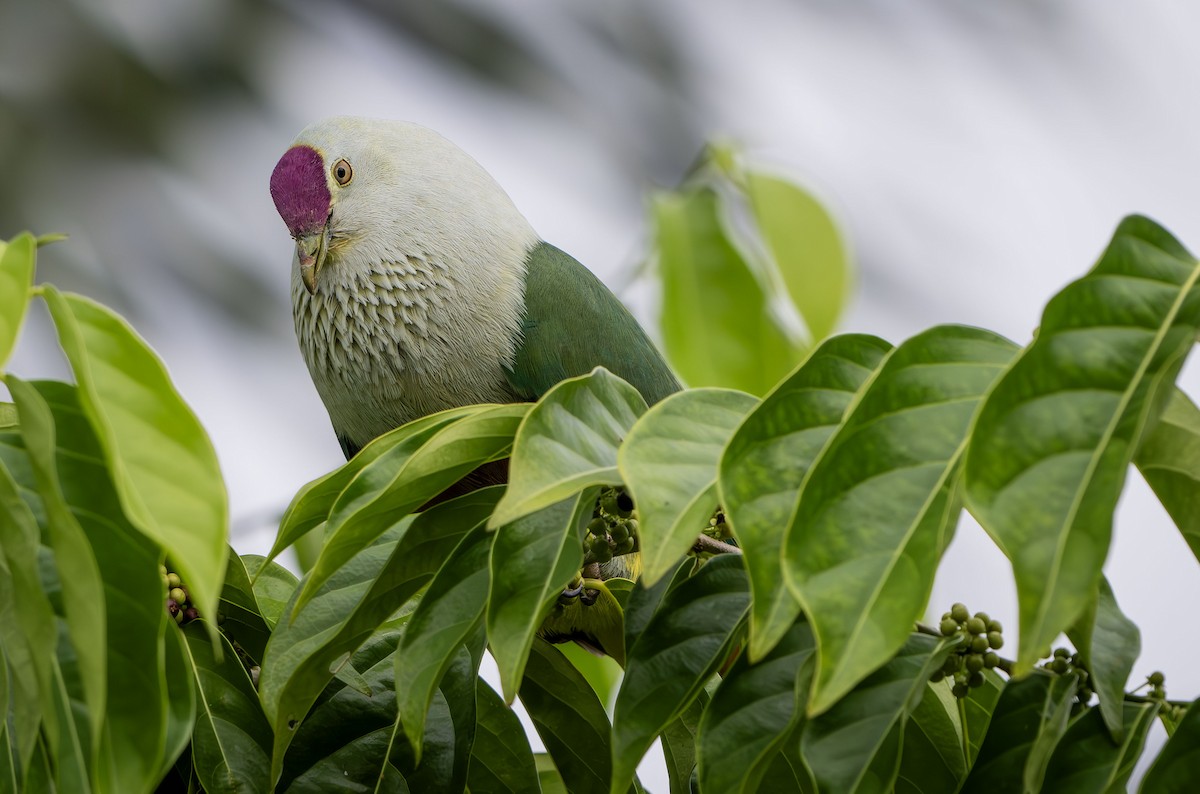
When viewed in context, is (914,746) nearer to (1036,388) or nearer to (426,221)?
(1036,388)

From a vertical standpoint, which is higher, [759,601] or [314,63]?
[314,63]

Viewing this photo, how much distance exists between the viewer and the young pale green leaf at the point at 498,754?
116 centimetres

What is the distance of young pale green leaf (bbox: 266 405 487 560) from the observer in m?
0.97

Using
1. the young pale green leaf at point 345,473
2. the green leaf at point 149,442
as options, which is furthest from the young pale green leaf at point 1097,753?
the green leaf at point 149,442

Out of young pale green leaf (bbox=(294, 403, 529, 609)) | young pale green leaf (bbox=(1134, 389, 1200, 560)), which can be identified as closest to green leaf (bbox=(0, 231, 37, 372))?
young pale green leaf (bbox=(294, 403, 529, 609))

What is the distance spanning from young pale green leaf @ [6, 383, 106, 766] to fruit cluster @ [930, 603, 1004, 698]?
2.02ft

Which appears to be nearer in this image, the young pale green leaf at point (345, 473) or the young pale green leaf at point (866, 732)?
the young pale green leaf at point (866, 732)

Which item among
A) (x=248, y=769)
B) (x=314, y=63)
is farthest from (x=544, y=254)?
(x=314, y=63)

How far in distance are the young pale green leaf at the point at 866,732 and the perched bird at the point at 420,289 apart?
1.00 metres

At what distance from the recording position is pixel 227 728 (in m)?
1.07

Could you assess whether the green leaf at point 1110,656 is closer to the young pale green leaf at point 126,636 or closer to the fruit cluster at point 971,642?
the fruit cluster at point 971,642

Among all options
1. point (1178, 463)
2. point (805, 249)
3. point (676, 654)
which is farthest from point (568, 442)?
point (805, 249)

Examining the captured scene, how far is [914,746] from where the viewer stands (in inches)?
40.3

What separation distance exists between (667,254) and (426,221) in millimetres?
395
